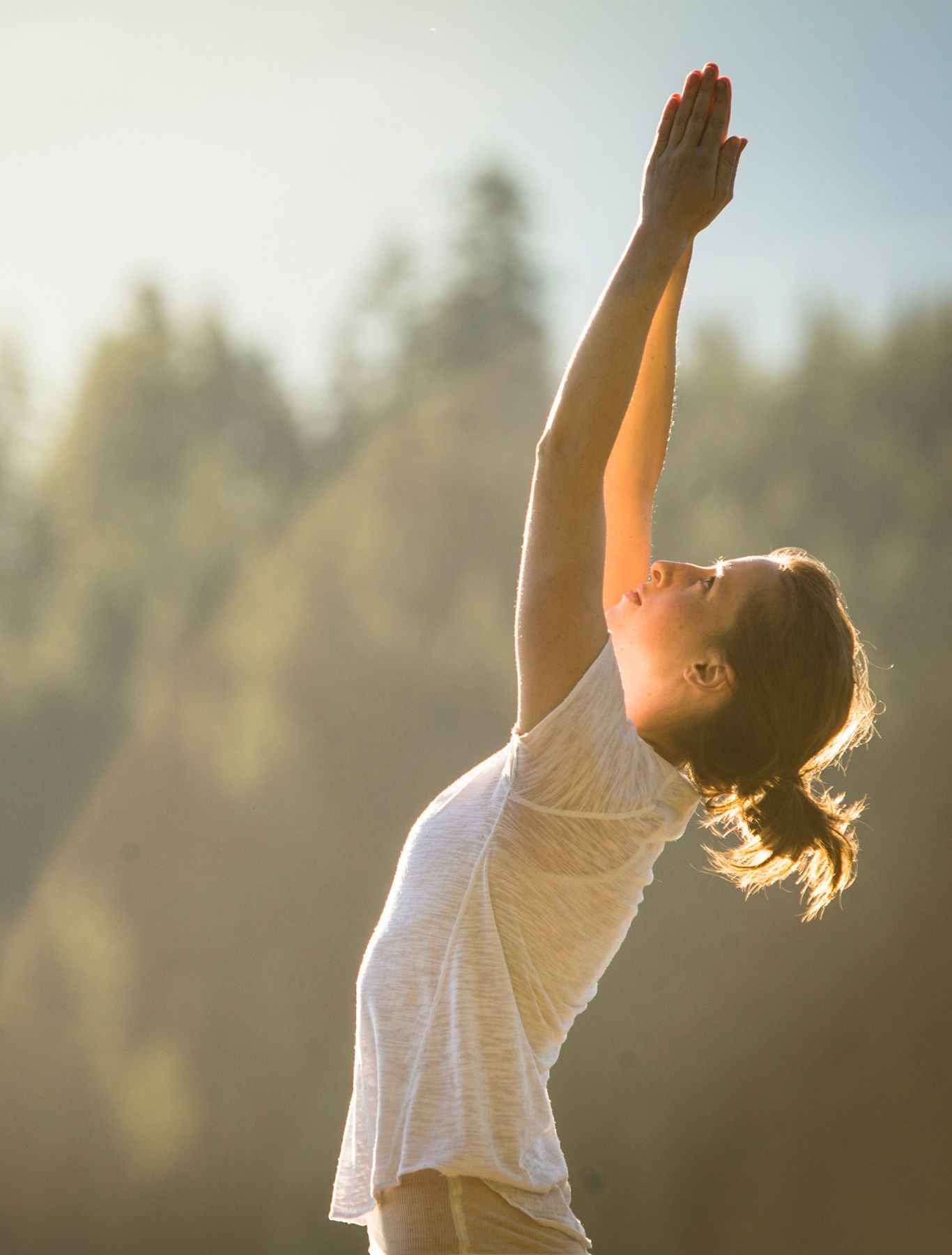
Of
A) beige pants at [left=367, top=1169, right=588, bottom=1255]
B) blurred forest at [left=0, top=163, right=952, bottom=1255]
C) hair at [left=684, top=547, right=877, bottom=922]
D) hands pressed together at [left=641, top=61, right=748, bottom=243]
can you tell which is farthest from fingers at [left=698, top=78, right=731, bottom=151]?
blurred forest at [left=0, top=163, right=952, bottom=1255]

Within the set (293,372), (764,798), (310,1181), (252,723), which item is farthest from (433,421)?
(764,798)

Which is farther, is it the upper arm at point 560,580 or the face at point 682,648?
the face at point 682,648

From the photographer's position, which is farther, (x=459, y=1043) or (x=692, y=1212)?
(x=692, y=1212)

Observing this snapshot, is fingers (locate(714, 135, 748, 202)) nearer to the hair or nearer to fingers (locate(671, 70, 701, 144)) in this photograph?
fingers (locate(671, 70, 701, 144))

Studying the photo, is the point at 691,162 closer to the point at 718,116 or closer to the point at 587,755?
the point at 718,116

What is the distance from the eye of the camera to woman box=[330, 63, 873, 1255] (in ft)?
3.43

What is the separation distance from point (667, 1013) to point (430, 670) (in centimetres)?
215

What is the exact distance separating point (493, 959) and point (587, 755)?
21cm

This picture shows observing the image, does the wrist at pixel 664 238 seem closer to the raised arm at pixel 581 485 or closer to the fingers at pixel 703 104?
the raised arm at pixel 581 485

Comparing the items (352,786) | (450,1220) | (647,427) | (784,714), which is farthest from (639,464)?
(352,786)

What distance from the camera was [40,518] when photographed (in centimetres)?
681

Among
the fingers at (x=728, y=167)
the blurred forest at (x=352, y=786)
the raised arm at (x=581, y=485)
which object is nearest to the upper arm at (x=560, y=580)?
the raised arm at (x=581, y=485)

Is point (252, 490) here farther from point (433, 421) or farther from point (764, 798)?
point (764, 798)

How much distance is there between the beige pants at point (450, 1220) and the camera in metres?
1.03
